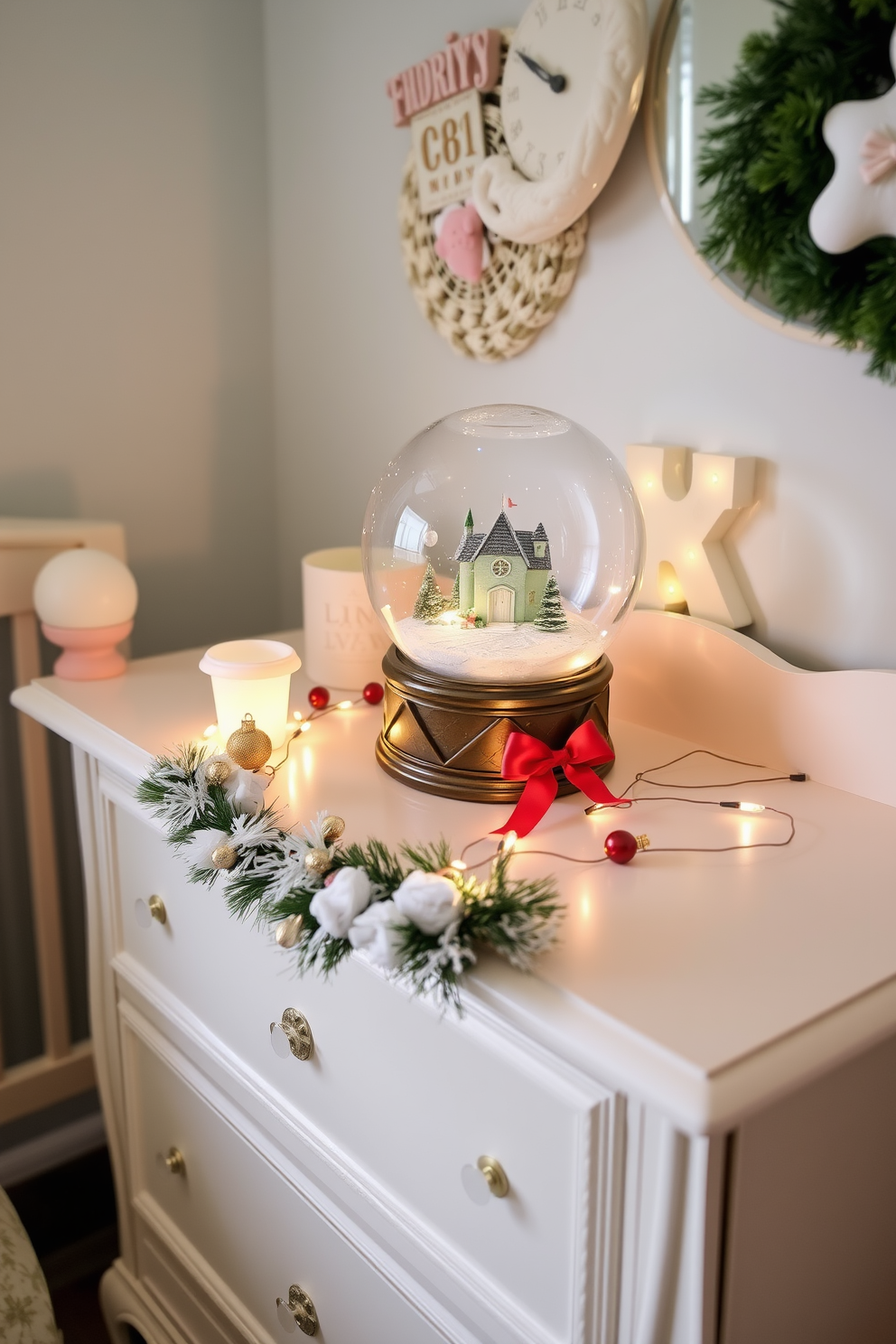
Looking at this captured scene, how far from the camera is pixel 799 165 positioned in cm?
83

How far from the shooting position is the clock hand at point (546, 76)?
1.08 meters

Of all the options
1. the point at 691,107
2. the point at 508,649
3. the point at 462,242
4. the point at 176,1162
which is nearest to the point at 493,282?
the point at 462,242

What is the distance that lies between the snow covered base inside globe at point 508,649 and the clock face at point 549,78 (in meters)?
0.50

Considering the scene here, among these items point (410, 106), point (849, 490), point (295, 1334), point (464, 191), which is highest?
point (410, 106)

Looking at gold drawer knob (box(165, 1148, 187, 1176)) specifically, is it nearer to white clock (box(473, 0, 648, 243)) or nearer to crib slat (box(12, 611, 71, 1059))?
crib slat (box(12, 611, 71, 1059))

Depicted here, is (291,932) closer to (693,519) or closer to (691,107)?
(693,519)

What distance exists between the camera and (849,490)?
0.96m

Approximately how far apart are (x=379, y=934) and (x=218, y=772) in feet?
0.89

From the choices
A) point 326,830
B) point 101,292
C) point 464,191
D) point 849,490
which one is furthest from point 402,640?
point 101,292

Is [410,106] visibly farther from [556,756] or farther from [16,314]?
[556,756]

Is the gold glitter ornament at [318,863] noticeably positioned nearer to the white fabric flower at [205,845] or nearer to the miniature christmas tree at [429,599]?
the white fabric flower at [205,845]

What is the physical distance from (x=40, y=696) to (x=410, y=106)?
0.80 metres

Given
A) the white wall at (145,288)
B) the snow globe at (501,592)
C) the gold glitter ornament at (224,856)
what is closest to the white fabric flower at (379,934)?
the gold glitter ornament at (224,856)

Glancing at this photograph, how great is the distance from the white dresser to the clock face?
0.49 m
